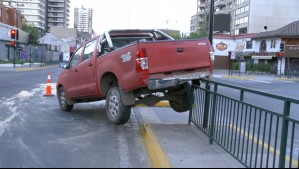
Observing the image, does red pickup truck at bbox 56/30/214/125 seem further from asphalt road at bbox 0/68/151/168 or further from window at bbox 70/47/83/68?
asphalt road at bbox 0/68/151/168

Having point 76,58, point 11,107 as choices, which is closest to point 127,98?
point 76,58

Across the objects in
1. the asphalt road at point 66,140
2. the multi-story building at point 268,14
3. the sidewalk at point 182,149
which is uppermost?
the multi-story building at point 268,14

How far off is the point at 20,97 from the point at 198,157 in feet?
33.8

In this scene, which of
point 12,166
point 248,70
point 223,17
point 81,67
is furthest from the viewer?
point 248,70

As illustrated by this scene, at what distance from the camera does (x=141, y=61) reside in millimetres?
7391

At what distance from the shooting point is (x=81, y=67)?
993 centimetres

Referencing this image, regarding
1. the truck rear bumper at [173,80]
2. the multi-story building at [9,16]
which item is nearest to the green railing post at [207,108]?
the truck rear bumper at [173,80]

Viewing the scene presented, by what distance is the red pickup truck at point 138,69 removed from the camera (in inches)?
295

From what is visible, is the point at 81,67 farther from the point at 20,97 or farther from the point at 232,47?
the point at 232,47

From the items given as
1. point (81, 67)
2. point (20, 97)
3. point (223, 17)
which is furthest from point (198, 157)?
point (223, 17)

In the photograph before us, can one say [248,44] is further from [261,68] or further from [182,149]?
[182,149]

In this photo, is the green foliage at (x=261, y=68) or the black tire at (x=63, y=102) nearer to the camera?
the black tire at (x=63, y=102)

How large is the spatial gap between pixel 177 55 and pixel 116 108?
5.56 ft

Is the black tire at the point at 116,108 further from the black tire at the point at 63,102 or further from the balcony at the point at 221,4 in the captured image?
the balcony at the point at 221,4
